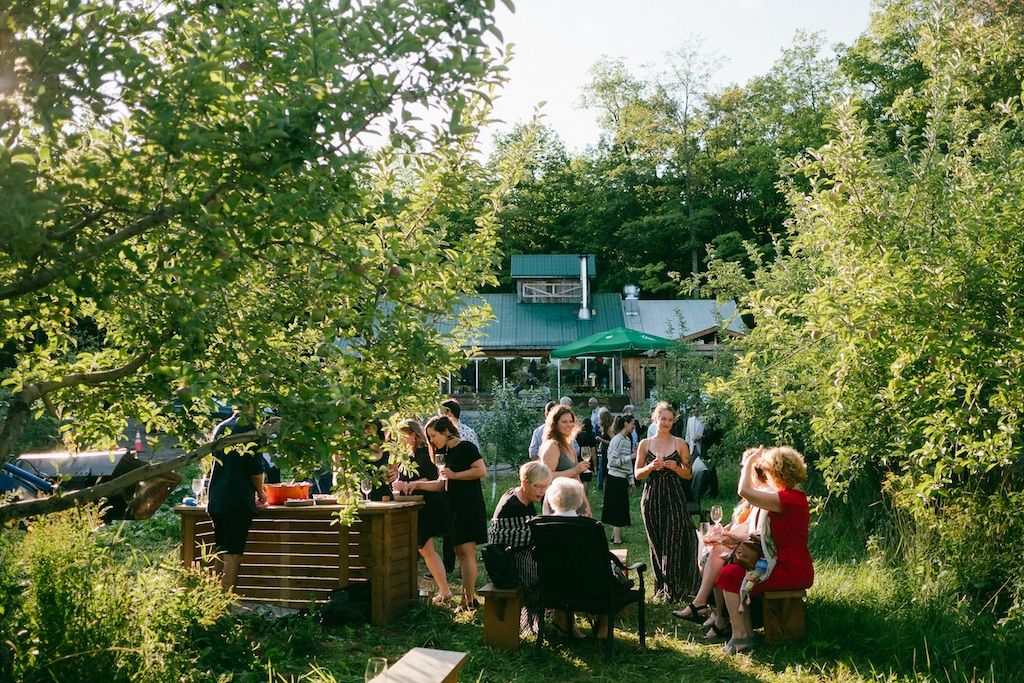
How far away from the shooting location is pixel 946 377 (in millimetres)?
5535

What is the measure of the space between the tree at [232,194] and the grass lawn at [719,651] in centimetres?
257

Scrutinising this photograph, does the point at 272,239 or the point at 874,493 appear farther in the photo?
the point at 874,493

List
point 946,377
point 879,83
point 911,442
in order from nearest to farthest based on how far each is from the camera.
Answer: point 946,377, point 911,442, point 879,83

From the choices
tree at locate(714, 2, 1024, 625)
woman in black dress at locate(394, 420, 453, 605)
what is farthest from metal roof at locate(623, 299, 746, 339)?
tree at locate(714, 2, 1024, 625)

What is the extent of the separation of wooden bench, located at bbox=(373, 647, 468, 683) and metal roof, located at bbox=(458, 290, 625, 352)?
95.0ft

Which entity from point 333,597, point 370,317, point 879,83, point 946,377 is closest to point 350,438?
point 370,317

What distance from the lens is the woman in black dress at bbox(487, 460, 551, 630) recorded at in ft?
22.4

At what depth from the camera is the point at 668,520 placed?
845 centimetres

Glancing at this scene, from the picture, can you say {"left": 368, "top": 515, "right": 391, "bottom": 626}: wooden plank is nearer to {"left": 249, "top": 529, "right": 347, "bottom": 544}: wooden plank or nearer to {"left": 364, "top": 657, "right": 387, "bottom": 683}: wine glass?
{"left": 249, "top": 529, "right": 347, "bottom": 544}: wooden plank

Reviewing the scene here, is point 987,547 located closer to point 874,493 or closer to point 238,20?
point 874,493

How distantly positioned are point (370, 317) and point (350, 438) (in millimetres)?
476

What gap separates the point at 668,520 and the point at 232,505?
12.3ft

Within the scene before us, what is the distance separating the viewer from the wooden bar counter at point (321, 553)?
7.73 metres

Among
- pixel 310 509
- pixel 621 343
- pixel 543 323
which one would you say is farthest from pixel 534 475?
pixel 543 323
